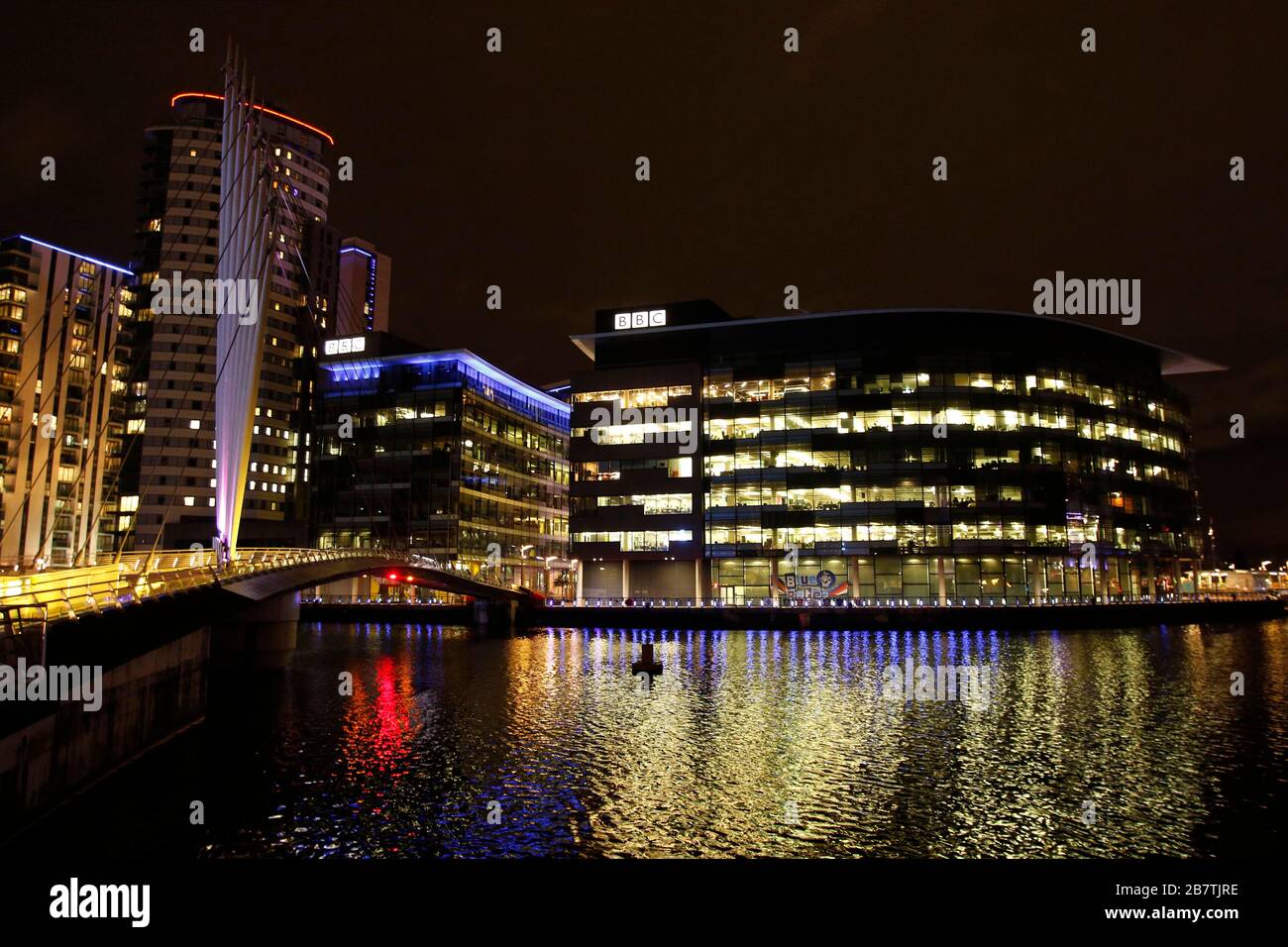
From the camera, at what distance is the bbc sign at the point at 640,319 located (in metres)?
111

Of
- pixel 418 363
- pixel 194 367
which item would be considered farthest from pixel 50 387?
pixel 418 363

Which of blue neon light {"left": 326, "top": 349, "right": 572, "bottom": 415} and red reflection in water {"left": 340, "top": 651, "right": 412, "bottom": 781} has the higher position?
blue neon light {"left": 326, "top": 349, "right": 572, "bottom": 415}

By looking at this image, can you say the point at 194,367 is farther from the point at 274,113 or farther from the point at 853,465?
the point at 853,465

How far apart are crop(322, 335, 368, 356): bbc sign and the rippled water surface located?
88.2m

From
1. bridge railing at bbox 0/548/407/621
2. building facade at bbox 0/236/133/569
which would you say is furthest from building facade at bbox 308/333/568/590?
bridge railing at bbox 0/548/407/621

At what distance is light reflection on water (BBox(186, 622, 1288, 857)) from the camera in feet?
65.6

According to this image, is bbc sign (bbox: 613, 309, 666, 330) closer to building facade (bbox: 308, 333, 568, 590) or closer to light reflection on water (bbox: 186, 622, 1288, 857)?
building facade (bbox: 308, 333, 568, 590)

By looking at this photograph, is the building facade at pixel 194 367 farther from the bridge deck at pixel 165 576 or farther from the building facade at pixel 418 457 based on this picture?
the bridge deck at pixel 165 576

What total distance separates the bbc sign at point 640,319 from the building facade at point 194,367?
207 feet

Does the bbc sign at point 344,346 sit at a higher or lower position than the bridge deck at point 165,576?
higher

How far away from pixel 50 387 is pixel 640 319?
92.5m

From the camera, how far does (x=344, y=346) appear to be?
13050 cm

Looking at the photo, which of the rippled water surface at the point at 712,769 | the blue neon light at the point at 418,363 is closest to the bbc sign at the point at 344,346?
the blue neon light at the point at 418,363
